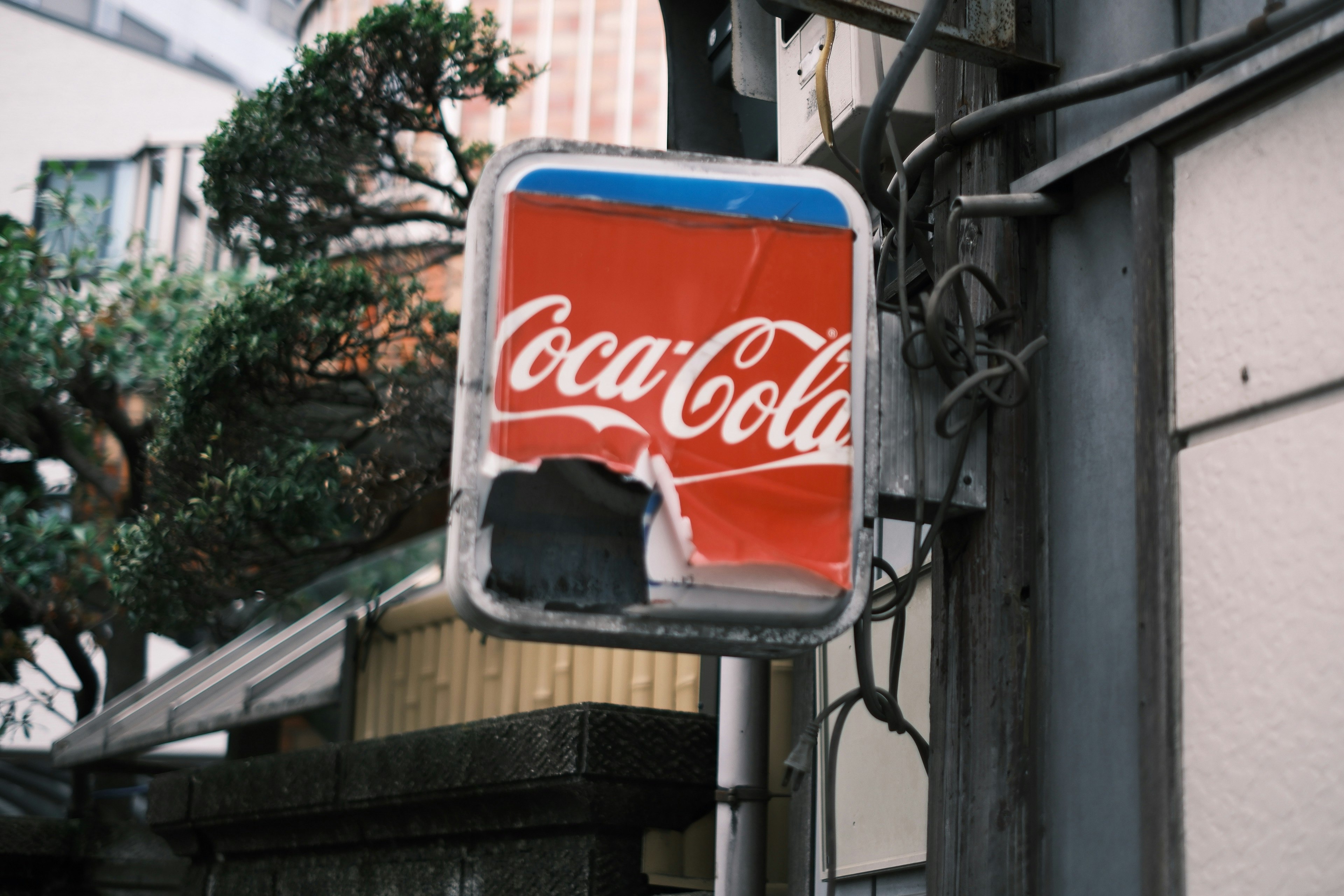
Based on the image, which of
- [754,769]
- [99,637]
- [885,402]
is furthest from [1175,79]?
[99,637]

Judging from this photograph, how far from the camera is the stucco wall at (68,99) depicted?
16734mm

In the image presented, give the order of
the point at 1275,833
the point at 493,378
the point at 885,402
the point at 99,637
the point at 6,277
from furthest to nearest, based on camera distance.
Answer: the point at 99,637 → the point at 6,277 → the point at 885,402 → the point at 493,378 → the point at 1275,833

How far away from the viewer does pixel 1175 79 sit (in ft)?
9.18

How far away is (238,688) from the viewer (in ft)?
28.7

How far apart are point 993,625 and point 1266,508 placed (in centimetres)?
66

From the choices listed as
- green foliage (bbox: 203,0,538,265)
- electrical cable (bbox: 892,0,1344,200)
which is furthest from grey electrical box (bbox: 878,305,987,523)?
green foliage (bbox: 203,0,538,265)

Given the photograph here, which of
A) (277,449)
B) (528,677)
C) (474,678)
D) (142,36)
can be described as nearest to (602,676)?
(528,677)

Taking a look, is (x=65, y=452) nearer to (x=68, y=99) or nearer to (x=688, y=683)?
(x=688, y=683)

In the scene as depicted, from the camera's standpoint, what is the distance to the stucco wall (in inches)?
659

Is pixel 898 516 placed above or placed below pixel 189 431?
Answer: below

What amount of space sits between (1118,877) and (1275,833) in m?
0.42

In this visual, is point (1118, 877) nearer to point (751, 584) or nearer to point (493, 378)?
point (751, 584)

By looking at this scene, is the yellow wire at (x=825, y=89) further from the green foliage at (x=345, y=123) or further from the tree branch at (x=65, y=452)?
the tree branch at (x=65, y=452)

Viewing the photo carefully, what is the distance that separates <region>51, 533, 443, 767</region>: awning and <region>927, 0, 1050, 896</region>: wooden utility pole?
5150mm
